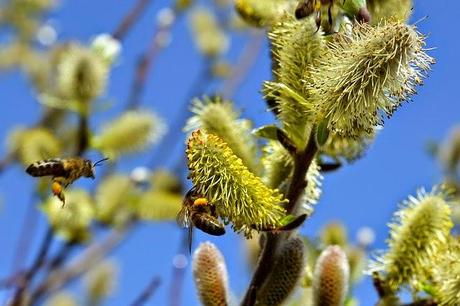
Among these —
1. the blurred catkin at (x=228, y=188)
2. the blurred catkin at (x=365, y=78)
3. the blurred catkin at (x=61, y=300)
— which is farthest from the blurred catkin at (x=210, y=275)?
the blurred catkin at (x=61, y=300)

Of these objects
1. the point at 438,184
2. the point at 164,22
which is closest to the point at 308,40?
the point at 438,184

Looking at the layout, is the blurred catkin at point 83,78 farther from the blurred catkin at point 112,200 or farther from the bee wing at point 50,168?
the bee wing at point 50,168

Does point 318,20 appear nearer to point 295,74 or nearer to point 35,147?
point 295,74

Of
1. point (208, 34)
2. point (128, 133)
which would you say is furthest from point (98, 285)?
point (208, 34)

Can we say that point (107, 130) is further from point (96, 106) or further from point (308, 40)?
point (308, 40)

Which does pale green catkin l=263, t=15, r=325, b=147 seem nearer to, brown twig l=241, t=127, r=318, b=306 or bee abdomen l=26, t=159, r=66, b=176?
brown twig l=241, t=127, r=318, b=306

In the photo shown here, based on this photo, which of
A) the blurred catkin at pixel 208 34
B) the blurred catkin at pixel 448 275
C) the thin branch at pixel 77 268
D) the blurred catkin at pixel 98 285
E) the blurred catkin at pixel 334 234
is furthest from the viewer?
the blurred catkin at pixel 208 34

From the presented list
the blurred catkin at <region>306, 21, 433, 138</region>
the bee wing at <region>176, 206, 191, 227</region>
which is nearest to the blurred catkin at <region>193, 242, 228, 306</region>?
the bee wing at <region>176, 206, 191, 227</region>
